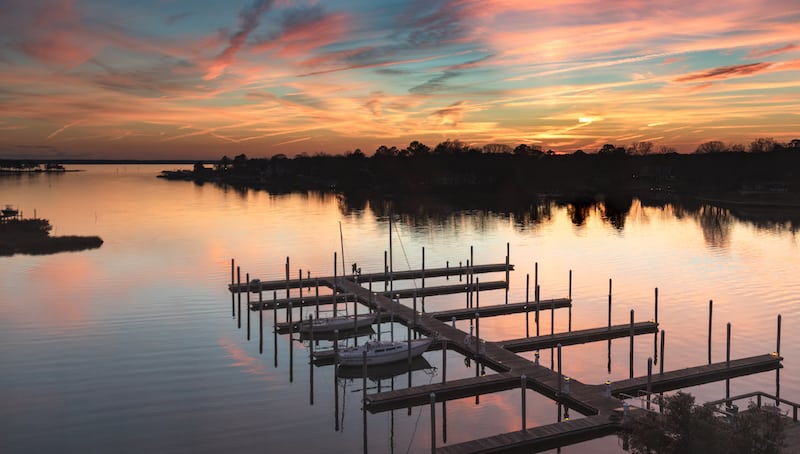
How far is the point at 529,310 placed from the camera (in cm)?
5184

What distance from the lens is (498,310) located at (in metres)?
50.6

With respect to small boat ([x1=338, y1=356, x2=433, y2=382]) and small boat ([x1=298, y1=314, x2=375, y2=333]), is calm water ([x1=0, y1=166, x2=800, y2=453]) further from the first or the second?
small boat ([x1=298, y1=314, x2=375, y2=333])

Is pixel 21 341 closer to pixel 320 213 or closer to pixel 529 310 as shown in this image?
pixel 529 310

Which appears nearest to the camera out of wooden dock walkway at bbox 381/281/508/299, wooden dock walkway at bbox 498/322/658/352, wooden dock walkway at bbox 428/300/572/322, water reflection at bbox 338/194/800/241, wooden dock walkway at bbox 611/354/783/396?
wooden dock walkway at bbox 611/354/783/396


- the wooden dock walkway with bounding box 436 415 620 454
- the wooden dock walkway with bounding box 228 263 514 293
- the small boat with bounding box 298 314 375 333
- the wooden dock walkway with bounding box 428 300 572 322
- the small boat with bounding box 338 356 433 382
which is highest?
the wooden dock walkway with bounding box 228 263 514 293

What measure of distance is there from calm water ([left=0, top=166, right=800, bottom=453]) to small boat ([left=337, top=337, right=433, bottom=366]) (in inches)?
49.9

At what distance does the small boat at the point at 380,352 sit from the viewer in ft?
120

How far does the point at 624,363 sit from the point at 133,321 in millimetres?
33875

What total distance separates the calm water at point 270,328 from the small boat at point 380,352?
127 centimetres

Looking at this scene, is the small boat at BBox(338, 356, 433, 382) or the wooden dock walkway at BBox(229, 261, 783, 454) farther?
the small boat at BBox(338, 356, 433, 382)

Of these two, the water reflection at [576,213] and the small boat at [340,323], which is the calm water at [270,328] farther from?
the water reflection at [576,213]

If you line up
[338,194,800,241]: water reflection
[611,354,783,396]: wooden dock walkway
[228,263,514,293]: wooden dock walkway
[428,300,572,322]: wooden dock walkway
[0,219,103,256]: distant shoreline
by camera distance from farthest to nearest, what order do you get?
[338,194,800,241]: water reflection < [0,219,103,256]: distant shoreline < [228,263,514,293]: wooden dock walkway < [428,300,572,322]: wooden dock walkway < [611,354,783,396]: wooden dock walkway

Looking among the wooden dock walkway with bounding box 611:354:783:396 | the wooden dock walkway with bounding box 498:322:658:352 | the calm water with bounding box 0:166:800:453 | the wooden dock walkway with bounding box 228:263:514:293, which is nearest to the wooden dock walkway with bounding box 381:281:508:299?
the calm water with bounding box 0:166:800:453

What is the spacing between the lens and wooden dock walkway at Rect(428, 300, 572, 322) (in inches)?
1929
